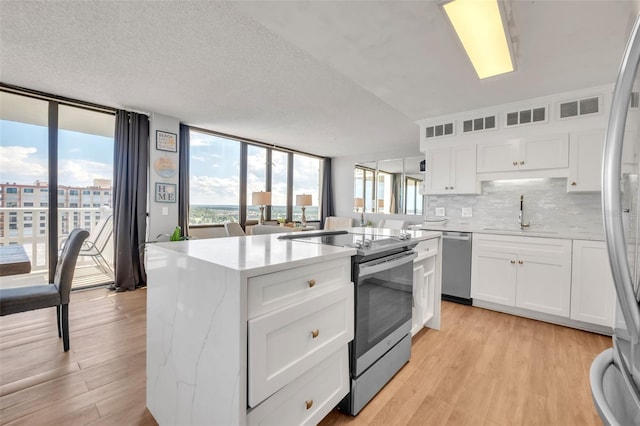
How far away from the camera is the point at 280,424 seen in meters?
1.12

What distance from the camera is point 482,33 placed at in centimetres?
185

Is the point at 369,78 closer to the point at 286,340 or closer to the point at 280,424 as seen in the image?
the point at 286,340

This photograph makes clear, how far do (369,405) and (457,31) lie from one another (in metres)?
2.33

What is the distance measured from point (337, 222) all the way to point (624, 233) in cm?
656

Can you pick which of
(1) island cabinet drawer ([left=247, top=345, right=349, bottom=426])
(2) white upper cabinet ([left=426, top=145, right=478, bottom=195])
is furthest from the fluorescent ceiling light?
(1) island cabinet drawer ([left=247, top=345, right=349, bottom=426])

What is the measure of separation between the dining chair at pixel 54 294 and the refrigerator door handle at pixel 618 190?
2.83 meters

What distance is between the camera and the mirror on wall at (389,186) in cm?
636

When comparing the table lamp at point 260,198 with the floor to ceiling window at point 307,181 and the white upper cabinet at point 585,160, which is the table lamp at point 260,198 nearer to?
the floor to ceiling window at point 307,181

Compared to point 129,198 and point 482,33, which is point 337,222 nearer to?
point 129,198

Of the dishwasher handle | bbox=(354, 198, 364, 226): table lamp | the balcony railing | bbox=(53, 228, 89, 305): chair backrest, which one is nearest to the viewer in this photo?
bbox=(53, 228, 89, 305): chair backrest

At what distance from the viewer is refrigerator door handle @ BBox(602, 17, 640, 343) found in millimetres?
518

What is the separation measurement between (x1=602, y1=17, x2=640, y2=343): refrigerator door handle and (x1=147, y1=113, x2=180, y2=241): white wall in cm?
461

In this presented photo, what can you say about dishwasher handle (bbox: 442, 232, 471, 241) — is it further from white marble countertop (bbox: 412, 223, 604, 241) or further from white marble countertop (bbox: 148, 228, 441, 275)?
white marble countertop (bbox: 148, 228, 441, 275)

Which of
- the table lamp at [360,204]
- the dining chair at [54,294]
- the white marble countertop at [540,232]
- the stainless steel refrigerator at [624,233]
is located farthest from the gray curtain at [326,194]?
the stainless steel refrigerator at [624,233]
